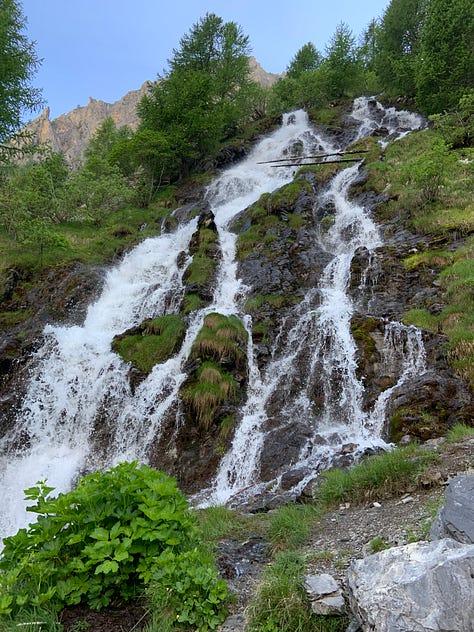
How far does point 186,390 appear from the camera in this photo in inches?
444

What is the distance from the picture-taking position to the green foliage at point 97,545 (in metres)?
2.97

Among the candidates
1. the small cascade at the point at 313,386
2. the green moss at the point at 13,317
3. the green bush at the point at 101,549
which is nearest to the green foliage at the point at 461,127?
the small cascade at the point at 313,386

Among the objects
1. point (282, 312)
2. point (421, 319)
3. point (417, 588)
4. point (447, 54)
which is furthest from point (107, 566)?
point (447, 54)

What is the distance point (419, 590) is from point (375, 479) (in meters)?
3.24

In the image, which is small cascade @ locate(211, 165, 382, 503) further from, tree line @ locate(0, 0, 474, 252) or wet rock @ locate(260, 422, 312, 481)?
tree line @ locate(0, 0, 474, 252)

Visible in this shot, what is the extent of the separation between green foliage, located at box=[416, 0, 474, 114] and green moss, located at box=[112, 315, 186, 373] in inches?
846

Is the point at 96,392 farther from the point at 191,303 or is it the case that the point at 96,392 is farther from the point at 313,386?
the point at 313,386

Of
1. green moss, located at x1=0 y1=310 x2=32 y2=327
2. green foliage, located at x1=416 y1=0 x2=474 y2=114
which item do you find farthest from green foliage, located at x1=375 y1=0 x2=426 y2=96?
green moss, located at x1=0 y1=310 x2=32 y2=327

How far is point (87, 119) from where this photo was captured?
129 meters

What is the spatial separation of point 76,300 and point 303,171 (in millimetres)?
14290

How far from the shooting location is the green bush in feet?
9.75

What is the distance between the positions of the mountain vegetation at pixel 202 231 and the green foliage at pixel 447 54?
93 millimetres

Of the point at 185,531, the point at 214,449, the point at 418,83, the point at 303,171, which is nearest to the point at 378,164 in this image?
the point at 303,171

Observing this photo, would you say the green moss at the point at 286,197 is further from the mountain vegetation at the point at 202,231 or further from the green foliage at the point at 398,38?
the green foliage at the point at 398,38
